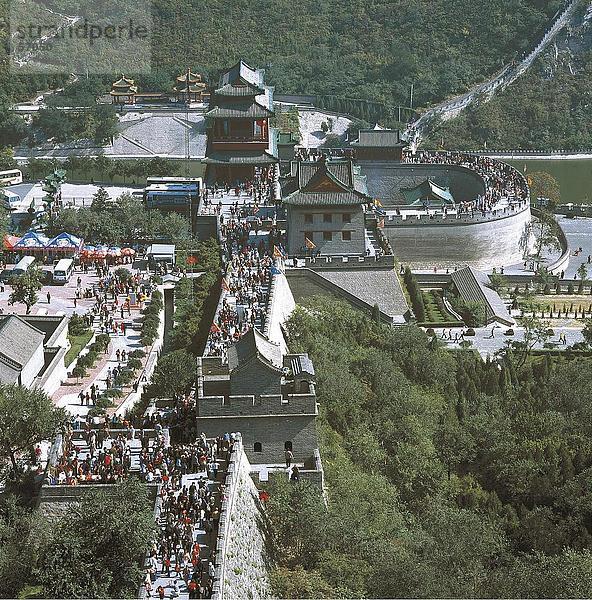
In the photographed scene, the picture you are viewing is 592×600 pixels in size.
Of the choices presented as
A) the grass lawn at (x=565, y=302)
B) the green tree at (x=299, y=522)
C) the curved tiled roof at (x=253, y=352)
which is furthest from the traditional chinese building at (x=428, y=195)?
the green tree at (x=299, y=522)

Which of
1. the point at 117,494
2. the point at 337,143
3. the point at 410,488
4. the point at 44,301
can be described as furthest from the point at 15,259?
the point at 337,143

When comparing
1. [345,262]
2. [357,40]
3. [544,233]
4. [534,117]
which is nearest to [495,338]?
[345,262]

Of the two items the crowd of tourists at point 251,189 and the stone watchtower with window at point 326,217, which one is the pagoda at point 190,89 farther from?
the stone watchtower with window at point 326,217

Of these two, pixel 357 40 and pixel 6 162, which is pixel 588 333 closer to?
pixel 6 162

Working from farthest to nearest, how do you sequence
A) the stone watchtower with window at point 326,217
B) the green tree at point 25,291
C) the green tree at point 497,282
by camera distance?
the green tree at point 497,282, the stone watchtower with window at point 326,217, the green tree at point 25,291

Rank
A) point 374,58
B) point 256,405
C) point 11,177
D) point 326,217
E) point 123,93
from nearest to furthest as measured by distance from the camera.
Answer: point 256,405, point 326,217, point 11,177, point 123,93, point 374,58

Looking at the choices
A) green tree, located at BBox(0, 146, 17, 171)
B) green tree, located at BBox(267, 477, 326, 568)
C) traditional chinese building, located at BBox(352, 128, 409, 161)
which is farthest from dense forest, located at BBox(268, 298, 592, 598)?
green tree, located at BBox(0, 146, 17, 171)

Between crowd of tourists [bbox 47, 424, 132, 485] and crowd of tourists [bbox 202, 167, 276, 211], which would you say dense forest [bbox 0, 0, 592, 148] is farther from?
crowd of tourists [bbox 47, 424, 132, 485]
